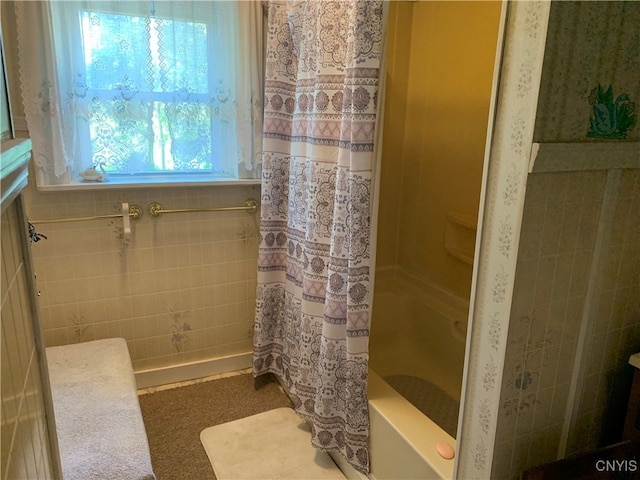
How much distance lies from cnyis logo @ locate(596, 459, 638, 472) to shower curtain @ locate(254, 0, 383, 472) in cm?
76

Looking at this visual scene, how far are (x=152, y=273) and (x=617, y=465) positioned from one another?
2012 millimetres

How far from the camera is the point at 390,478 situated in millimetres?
1652

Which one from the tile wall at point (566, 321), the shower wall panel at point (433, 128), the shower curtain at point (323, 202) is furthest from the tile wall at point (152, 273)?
A: the tile wall at point (566, 321)

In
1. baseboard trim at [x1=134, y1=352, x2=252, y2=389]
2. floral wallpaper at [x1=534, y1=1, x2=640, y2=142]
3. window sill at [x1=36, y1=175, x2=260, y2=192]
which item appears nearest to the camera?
floral wallpaper at [x1=534, y1=1, x2=640, y2=142]

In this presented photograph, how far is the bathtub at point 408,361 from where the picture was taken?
1.58 meters

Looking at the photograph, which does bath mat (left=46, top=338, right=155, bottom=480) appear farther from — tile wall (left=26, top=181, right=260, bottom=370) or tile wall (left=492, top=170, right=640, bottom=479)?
tile wall (left=492, top=170, right=640, bottom=479)

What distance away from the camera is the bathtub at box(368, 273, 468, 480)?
1576mm

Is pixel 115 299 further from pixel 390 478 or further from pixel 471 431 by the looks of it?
pixel 471 431

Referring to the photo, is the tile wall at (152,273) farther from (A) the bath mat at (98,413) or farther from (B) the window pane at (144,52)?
(B) the window pane at (144,52)

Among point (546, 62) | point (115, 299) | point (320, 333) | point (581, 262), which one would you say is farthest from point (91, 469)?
point (546, 62)

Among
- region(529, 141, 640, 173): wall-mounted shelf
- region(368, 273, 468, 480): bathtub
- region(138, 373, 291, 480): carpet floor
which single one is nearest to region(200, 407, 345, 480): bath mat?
region(138, 373, 291, 480): carpet floor

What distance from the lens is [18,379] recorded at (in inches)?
25.8

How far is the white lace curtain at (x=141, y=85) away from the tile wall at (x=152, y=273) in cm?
16

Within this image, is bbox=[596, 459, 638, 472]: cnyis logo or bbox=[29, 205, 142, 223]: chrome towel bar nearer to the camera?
bbox=[596, 459, 638, 472]: cnyis logo
